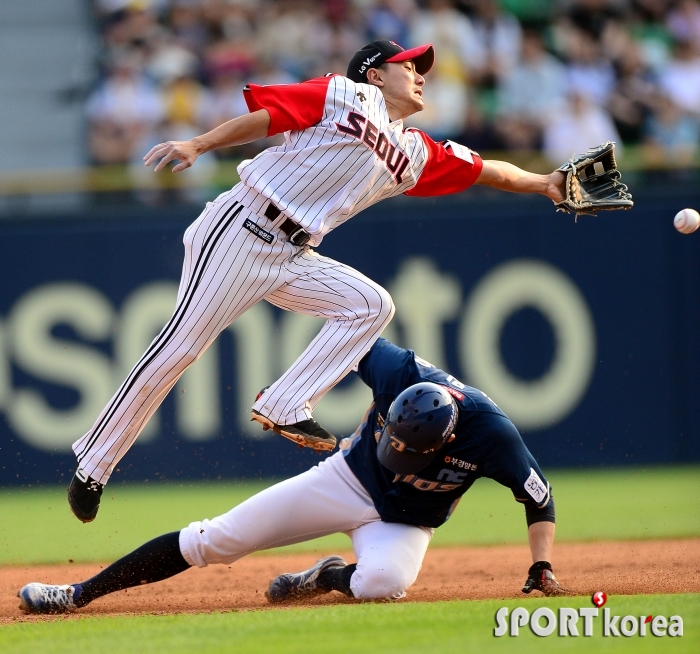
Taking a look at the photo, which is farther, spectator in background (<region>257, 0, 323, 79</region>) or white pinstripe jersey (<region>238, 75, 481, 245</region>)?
spectator in background (<region>257, 0, 323, 79</region>)

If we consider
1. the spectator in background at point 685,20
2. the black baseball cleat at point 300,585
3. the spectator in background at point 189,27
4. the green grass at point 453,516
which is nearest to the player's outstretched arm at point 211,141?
the black baseball cleat at point 300,585

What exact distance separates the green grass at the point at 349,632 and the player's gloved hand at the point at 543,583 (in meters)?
0.15

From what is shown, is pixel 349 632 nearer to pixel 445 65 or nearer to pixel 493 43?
pixel 445 65

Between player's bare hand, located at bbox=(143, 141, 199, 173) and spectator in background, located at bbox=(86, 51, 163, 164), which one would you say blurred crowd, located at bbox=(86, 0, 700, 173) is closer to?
spectator in background, located at bbox=(86, 51, 163, 164)

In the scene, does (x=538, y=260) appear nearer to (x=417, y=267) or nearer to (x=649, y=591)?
(x=417, y=267)

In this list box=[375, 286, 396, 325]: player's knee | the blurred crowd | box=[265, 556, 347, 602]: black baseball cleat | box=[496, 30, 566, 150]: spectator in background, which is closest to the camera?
box=[375, 286, 396, 325]: player's knee

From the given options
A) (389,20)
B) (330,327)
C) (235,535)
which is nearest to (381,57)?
(330,327)

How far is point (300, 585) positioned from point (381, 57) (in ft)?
7.76

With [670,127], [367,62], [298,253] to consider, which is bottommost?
[298,253]

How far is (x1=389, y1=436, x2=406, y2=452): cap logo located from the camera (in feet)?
15.5

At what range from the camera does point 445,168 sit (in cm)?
532

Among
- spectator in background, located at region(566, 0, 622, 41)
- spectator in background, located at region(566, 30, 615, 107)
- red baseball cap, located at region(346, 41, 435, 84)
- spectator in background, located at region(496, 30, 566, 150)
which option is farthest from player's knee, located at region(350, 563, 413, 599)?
spectator in background, located at region(566, 0, 622, 41)

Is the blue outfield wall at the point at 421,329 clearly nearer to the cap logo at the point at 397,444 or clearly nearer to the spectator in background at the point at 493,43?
the spectator in background at the point at 493,43

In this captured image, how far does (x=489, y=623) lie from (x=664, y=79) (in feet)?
25.7
